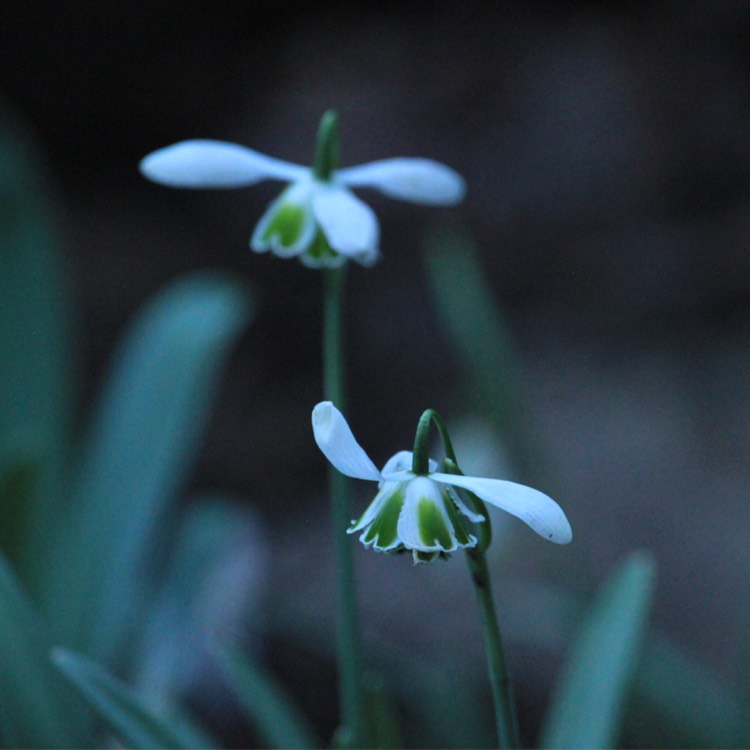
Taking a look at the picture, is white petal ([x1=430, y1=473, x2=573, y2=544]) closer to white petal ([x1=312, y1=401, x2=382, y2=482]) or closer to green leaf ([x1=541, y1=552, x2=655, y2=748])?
white petal ([x1=312, y1=401, x2=382, y2=482])

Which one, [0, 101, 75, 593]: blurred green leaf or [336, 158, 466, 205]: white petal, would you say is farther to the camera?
[0, 101, 75, 593]: blurred green leaf

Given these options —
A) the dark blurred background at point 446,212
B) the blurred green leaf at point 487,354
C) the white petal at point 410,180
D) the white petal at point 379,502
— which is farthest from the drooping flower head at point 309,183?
the dark blurred background at point 446,212

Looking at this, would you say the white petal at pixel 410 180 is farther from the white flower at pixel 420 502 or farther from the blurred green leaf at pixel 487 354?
the blurred green leaf at pixel 487 354

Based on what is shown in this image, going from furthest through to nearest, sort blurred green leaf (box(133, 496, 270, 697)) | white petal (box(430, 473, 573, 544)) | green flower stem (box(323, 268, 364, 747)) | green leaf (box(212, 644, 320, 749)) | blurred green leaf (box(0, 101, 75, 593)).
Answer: blurred green leaf (box(0, 101, 75, 593)), blurred green leaf (box(133, 496, 270, 697)), green leaf (box(212, 644, 320, 749)), green flower stem (box(323, 268, 364, 747)), white petal (box(430, 473, 573, 544))

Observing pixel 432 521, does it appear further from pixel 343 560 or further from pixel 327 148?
pixel 327 148

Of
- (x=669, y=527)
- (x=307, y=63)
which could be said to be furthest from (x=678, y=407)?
(x=307, y=63)

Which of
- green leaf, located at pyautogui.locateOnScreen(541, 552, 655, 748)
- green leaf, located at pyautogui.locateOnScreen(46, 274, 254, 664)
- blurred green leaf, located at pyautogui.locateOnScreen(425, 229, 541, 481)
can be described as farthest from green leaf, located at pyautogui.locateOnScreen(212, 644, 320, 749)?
blurred green leaf, located at pyautogui.locateOnScreen(425, 229, 541, 481)

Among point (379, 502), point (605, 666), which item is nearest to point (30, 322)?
point (605, 666)
